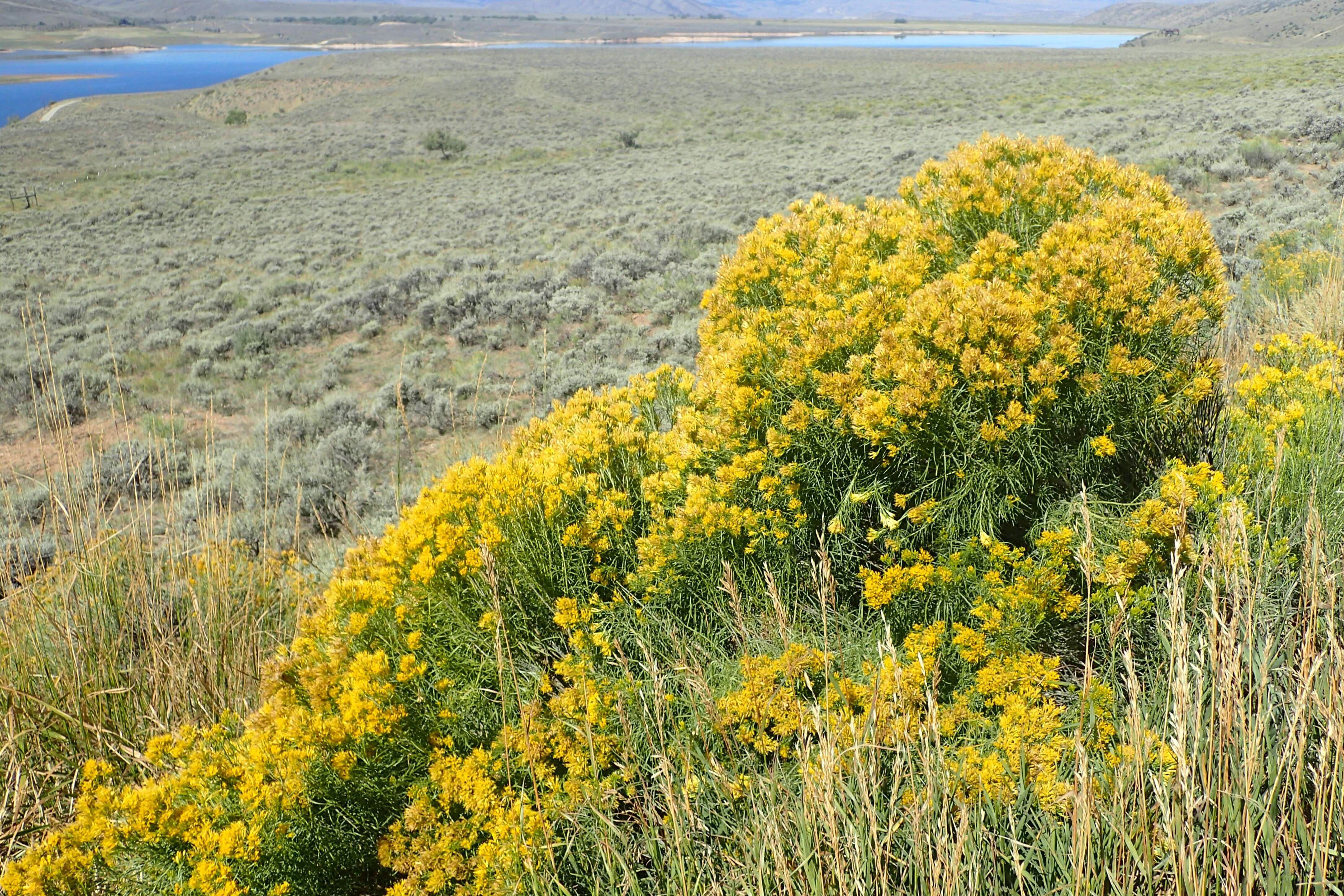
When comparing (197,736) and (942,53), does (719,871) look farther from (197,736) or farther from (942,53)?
(942,53)

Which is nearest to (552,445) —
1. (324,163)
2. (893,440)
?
(893,440)

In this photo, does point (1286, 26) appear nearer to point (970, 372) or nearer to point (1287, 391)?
point (1287, 391)

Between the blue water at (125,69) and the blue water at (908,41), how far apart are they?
44.9m

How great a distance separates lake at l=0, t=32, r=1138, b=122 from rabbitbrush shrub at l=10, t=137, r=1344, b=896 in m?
91.7

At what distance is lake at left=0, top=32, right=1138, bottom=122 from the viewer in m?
92.0

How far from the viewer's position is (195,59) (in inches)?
6112

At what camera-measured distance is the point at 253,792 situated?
72.4 inches

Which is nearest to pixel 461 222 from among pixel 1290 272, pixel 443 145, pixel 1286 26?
pixel 443 145

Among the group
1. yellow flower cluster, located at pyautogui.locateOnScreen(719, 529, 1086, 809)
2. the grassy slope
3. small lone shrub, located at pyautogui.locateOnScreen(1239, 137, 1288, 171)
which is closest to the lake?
the grassy slope

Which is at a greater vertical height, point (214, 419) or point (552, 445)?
point (552, 445)

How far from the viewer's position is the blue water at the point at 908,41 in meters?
121

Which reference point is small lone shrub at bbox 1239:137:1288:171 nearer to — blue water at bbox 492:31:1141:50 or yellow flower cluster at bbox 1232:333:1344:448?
yellow flower cluster at bbox 1232:333:1344:448

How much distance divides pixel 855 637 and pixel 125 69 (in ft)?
550

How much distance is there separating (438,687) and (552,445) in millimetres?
1184
